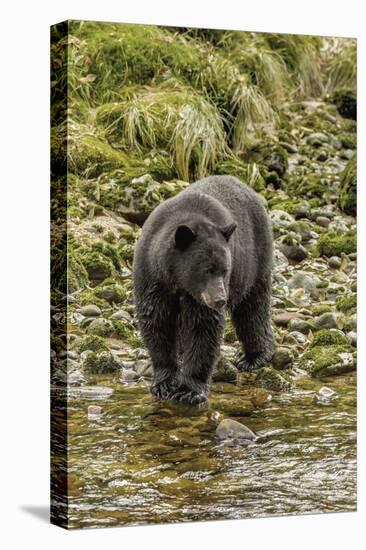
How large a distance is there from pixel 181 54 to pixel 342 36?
2.11 m

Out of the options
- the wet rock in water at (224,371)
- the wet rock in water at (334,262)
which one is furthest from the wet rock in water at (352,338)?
the wet rock in water at (224,371)

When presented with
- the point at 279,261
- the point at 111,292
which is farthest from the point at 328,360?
the point at 111,292

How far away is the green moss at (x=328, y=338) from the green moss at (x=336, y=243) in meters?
0.89

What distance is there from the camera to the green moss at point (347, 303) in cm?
1327

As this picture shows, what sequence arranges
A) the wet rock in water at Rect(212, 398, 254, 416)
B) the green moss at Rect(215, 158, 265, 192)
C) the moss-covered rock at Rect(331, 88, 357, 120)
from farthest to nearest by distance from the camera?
the moss-covered rock at Rect(331, 88, 357, 120) → the green moss at Rect(215, 158, 265, 192) → the wet rock in water at Rect(212, 398, 254, 416)

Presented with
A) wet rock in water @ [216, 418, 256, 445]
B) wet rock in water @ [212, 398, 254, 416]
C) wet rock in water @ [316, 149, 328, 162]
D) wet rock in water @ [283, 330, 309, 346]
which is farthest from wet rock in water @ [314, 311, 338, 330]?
wet rock in water @ [316, 149, 328, 162]

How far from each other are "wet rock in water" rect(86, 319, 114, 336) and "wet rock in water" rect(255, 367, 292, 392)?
1.84 metres

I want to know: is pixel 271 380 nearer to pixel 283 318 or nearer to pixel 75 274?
pixel 283 318

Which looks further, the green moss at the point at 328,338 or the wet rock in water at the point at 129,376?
the green moss at the point at 328,338

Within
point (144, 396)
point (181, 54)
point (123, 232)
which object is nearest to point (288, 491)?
point (144, 396)

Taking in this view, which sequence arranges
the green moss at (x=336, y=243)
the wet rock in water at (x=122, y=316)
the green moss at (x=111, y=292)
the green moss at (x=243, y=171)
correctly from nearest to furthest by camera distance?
1. the green moss at (x=111, y=292)
2. the wet rock in water at (x=122, y=316)
3. the green moss at (x=243, y=171)
4. the green moss at (x=336, y=243)

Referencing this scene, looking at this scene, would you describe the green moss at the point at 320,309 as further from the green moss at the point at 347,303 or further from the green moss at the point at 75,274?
the green moss at the point at 75,274

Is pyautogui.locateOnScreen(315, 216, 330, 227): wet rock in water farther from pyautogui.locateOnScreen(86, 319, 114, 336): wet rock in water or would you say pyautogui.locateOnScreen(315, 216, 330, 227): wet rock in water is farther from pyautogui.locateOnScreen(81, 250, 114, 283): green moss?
pyautogui.locateOnScreen(86, 319, 114, 336): wet rock in water

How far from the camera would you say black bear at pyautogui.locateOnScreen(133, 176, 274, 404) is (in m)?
11.9
